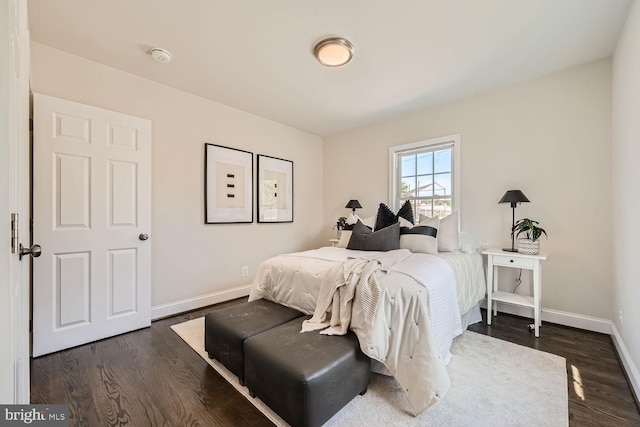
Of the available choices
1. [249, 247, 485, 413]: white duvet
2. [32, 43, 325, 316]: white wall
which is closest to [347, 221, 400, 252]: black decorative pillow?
[249, 247, 485, 413]: white duvet

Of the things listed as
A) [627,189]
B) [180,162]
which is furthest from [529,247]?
[180,162]

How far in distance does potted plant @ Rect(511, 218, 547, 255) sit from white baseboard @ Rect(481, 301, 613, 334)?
719mm

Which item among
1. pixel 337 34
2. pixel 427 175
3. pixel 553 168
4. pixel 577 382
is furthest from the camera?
pixel 427 175

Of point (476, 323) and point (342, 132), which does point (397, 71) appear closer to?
point (342, 132)

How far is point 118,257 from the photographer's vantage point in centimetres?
245

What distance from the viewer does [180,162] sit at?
118 inches

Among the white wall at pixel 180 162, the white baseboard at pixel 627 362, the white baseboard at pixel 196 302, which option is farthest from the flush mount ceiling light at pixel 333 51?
the white baseboard at pixel 627 362

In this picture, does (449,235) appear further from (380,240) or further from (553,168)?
(553,168)

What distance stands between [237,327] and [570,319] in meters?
3.13

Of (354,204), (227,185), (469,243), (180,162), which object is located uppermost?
(180,162)

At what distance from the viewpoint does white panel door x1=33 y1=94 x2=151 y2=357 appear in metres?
2.10

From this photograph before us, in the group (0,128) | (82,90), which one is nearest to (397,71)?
(0,128)

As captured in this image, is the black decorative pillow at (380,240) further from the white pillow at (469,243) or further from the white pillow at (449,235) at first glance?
the white pillow at (469,243)

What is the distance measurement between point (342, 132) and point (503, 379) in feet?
12.6
